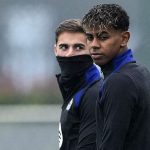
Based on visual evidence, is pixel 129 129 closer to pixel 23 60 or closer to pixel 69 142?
pixel 69 142

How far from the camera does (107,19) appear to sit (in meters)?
3.20

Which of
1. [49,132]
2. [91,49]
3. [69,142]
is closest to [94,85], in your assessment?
[69,142]

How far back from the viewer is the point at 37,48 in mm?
6613

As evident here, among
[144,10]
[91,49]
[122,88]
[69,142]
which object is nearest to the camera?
[122,88]

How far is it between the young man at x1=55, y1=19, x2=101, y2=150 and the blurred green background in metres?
2.55

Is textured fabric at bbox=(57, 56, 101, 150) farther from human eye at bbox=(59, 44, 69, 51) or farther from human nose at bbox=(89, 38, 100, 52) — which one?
human nose at bbox=(89, 38, 100, 52)

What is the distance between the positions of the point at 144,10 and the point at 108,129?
3.52 metres

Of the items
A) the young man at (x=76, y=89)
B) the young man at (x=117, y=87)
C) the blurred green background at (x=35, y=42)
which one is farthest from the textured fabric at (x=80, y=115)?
the blurred green background at (x=35, y=42)

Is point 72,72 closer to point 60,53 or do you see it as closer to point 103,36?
point 60,53

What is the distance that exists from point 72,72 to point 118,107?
920 mm

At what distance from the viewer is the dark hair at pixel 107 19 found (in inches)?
126

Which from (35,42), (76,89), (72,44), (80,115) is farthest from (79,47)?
(35,42)

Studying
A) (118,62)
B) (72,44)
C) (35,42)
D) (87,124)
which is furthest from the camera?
(35,42)

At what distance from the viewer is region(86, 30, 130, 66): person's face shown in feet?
10.5
